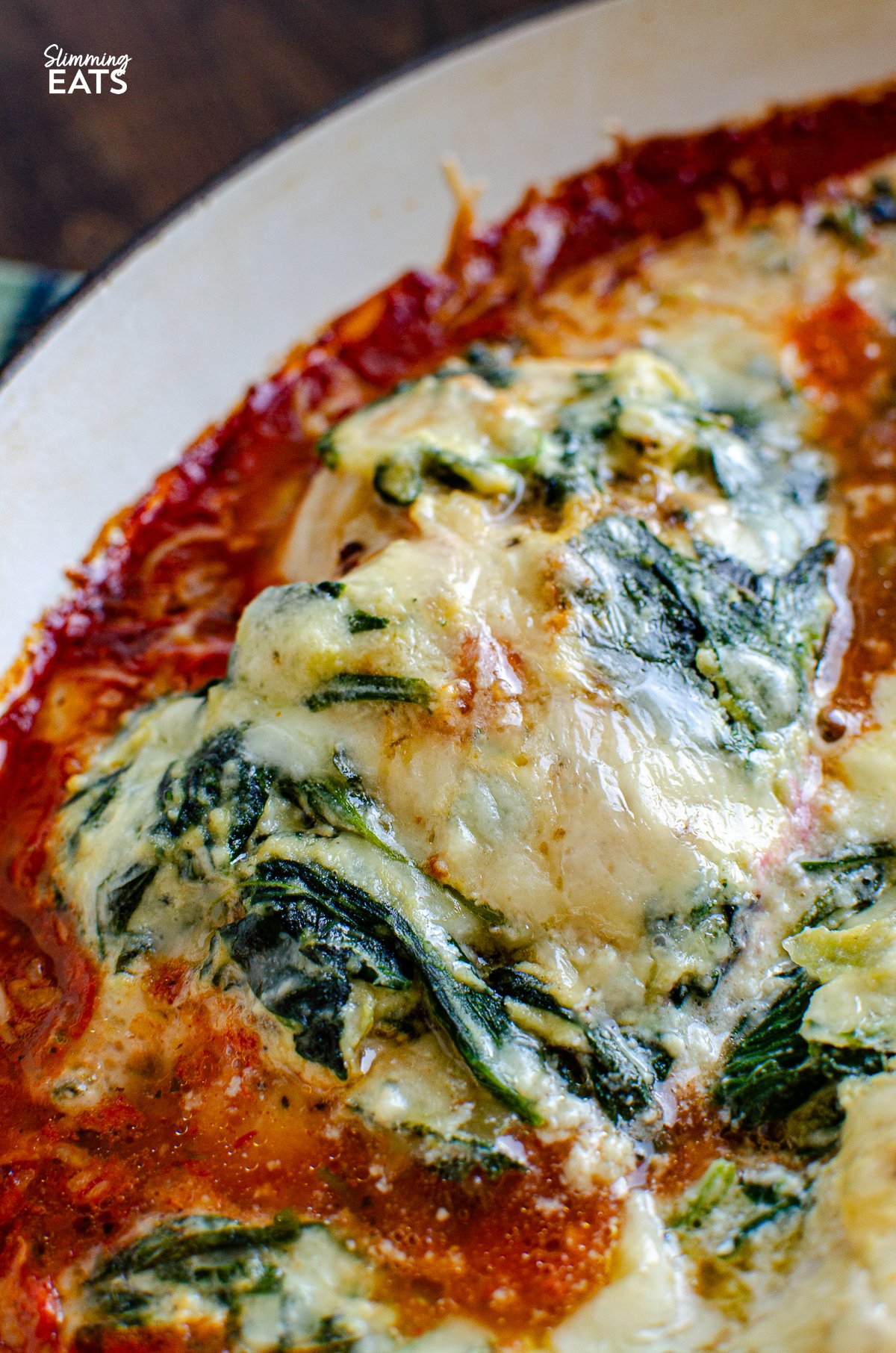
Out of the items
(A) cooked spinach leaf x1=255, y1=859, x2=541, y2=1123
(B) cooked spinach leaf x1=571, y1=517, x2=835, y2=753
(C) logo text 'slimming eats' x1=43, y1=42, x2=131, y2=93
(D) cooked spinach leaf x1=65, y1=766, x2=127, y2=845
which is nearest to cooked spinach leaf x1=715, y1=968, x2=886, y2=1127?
(A) cooked spinach leaf x1=255, y1=859, x2=541, y2=1123

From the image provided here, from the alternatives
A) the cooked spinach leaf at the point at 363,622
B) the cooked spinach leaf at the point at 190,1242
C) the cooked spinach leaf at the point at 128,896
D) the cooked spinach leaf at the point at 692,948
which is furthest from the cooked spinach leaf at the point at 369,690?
the cooked spinach leaf at the point at 190,1242

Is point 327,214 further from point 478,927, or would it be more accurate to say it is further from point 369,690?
point 478,927

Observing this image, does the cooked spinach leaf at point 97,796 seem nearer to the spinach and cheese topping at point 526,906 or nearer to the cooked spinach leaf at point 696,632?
the spinach and cheese topping at point 526,906

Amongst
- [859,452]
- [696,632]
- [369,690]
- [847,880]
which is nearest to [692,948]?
[847,880]

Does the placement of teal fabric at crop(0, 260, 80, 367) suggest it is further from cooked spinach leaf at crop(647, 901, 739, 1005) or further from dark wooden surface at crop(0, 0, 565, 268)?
cooked spinach leaf at crop(647, 901, 739, 1005)

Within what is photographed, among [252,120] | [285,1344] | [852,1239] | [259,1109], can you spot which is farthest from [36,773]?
[252,120]

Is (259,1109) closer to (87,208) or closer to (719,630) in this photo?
(719,630)
